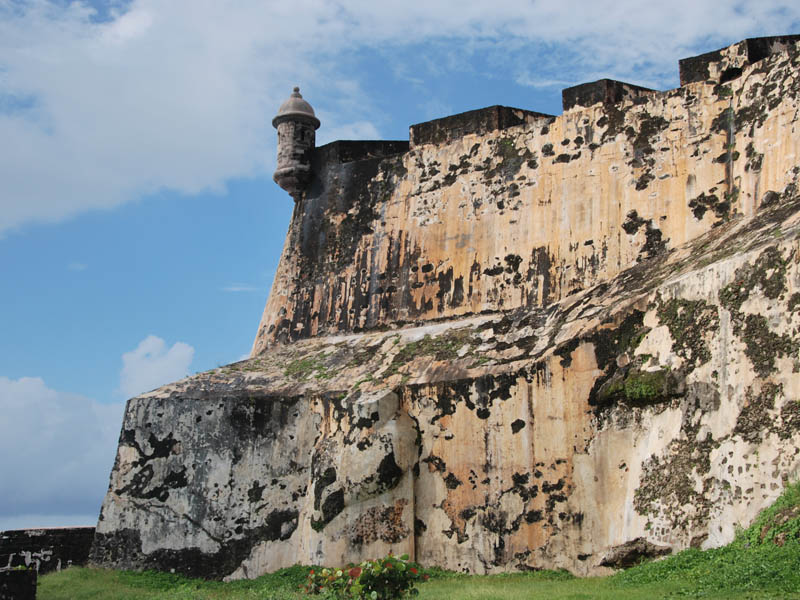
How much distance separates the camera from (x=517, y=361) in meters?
14.3

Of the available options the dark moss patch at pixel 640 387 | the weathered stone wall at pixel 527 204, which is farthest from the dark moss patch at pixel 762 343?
the weathered stone wall at pixel 527 204

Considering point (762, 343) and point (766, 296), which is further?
point (766, 296)

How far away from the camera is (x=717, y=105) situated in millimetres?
15203

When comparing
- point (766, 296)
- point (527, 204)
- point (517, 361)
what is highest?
point (527, 204)

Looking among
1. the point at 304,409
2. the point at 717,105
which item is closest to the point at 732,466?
the point at 717,105

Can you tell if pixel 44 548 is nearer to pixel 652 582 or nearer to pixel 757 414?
pixel 652 582

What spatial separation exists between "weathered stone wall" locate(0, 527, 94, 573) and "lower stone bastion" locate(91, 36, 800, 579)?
2523 millimetres

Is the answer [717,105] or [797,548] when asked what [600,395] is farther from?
[717,105]

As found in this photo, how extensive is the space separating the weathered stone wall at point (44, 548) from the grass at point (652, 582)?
357 centimetres

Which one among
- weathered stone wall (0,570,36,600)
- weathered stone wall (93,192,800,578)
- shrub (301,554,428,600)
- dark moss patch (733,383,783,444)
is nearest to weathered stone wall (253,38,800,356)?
weathered stone wall (93,192,800,578)

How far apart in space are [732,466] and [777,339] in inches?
59.8

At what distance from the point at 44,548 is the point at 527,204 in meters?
11.3

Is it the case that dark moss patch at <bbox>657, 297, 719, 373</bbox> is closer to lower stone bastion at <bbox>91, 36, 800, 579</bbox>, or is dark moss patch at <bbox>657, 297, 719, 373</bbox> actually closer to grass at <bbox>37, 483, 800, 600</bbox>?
lower stone bastion at <bbox>91, 36, 800, 579</bbox>

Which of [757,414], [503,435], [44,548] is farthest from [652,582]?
[44,548]
